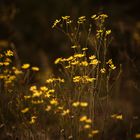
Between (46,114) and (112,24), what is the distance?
10.9 feet

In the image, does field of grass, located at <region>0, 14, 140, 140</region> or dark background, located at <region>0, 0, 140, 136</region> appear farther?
dark background, located at <region>0, 0, 140, 136</region>

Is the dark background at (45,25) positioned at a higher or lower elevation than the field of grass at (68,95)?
higher

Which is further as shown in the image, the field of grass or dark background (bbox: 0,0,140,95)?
dark background (bbox: 0,0,140,95)

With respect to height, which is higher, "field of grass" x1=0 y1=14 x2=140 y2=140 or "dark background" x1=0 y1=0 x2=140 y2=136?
"dark background" x1=0 y1=0 x2=140 y2=136

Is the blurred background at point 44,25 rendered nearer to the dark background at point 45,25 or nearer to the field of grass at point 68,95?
the dark background at point 45,25

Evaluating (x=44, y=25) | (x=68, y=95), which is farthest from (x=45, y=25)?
(x=68, y=95)

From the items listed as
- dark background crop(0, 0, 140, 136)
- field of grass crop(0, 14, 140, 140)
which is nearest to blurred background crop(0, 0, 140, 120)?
dark background crop(0, 0, 140, 136)

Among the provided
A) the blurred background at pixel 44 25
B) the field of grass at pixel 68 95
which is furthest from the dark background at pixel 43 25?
the field of grass at pixel 68 95

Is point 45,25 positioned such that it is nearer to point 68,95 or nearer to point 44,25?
point 44,25

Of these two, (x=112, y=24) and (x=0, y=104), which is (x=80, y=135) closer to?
(x=0, y=104)

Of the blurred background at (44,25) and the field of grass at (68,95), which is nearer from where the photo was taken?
the field of grass at (68,95)

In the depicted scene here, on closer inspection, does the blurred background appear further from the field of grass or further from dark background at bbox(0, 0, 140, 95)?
the field of grass

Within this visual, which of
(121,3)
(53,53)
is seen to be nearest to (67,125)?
(53,53)

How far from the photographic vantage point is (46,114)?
3.37 m
